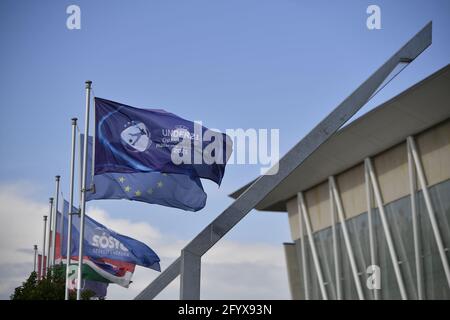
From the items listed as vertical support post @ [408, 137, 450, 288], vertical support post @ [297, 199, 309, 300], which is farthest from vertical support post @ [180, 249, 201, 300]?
vertical support post @ [297, 199, 309, 300]

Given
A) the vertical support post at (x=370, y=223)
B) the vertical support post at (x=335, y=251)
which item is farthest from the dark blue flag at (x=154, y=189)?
the vertical support post at (x=335, y=251)

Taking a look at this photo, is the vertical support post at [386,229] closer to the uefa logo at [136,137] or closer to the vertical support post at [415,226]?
the vertical support post at [415,226]

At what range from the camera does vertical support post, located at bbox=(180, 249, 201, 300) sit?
12586 mm

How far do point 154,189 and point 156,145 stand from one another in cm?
188

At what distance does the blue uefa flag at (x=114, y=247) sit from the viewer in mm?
24500

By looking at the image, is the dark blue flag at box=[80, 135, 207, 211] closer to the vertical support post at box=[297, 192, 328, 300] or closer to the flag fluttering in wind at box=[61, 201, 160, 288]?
the flag fluttering in wind at box=[61, 201, 160, 288]

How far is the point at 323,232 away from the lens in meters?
45.2

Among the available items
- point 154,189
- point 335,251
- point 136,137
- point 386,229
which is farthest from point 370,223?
point 136,137

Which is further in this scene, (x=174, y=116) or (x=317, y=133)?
(x=174, y=116)

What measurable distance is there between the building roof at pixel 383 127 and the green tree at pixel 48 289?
28.6 ft

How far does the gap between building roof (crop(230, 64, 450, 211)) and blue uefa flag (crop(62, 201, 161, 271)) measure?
7.89 metres
